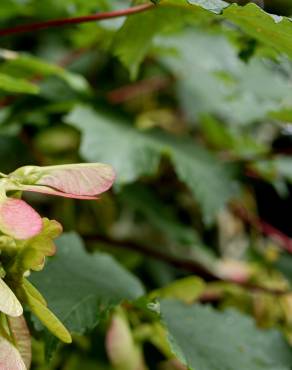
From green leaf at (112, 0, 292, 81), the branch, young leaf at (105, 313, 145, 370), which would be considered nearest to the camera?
green leaf at (112, 0, 292, 81)

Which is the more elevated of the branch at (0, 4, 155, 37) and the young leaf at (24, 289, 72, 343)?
the branch at (0, 4, 155, 37)

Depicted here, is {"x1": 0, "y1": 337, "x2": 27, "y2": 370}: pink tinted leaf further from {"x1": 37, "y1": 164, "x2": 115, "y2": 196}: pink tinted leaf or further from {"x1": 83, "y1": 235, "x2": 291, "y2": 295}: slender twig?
{"x1": 83, "y1": 235, "x2": 291, "y2": 295}: slender twig

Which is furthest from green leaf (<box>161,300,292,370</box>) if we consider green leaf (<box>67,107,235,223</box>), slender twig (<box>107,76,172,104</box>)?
slender twig (<box>107,76,172,104</box>)

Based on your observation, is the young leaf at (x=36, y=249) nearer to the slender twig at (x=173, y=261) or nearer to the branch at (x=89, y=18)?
the branch at (x=89, y=18)

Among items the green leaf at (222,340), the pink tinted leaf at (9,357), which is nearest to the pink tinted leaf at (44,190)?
the pink tinted leaf at (9,357)

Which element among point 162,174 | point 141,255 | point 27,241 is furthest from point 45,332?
Answer: point 162,174

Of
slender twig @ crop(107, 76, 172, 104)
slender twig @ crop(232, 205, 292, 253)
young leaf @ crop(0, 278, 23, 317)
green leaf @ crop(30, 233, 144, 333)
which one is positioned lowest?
slender twig @ crop(232, 205, 292, 253)

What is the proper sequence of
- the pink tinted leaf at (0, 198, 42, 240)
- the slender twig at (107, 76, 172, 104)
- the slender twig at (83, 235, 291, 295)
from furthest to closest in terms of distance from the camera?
1. the slender twig at (107, 76, 172, 104)
2. the slender twig at (83, 235, 291, 295)
3. the pink tinted leaf at (0, 198, 42, 240)

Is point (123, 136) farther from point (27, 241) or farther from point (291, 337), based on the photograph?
point (27, 241)
